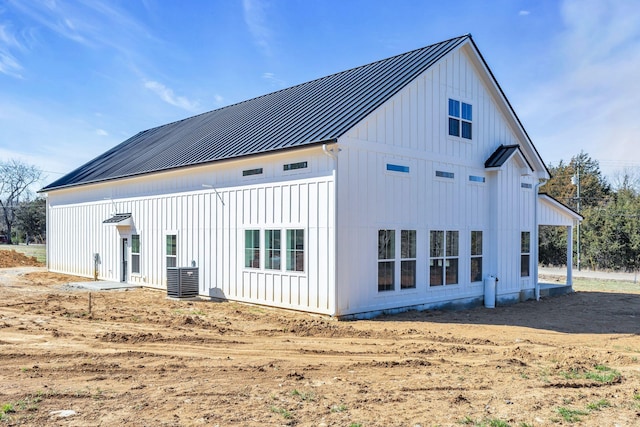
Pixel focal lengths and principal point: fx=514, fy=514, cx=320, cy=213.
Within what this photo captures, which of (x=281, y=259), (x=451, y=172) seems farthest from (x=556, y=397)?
(x=451, y=172)

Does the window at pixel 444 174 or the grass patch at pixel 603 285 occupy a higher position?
the window at pixel 444 174

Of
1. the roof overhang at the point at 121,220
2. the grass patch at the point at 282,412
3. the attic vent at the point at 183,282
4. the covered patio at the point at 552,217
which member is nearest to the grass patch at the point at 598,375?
the grass patch at the point at 282,412

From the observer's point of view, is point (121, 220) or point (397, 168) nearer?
point (397, 168)

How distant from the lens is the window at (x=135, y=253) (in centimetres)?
1992

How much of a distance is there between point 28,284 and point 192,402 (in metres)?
17.9

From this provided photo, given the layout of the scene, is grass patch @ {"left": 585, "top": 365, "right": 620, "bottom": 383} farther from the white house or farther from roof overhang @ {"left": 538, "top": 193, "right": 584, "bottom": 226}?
roof overhang @ {"left": 538, "top": 193, "right": 584, "bottom": 226}

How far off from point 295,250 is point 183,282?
15.8 ft

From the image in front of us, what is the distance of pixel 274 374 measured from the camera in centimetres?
761

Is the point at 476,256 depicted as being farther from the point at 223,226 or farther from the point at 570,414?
the point at 570,414

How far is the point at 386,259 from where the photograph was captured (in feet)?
44.1

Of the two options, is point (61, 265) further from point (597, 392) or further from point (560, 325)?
point (597, 392)

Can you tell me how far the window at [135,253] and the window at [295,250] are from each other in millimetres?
8897

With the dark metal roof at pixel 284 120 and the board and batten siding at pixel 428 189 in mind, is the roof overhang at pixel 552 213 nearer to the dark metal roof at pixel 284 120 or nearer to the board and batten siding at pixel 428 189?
the board and batten siding at pixel 428 189

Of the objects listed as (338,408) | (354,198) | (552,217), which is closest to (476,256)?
(552,217)
